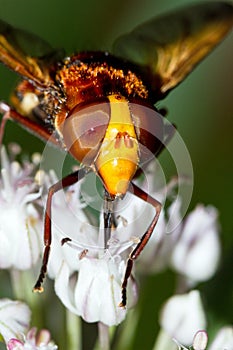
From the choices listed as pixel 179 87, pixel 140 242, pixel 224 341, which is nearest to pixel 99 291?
pixel 140 242

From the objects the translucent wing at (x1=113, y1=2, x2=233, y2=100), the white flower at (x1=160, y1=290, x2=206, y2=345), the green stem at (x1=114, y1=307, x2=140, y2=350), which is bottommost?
the green stem at (x1=114, y1=307, x2=140, y2=350)

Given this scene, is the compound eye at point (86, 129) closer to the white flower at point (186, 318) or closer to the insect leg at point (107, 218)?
the insect leg at point (107, 218)

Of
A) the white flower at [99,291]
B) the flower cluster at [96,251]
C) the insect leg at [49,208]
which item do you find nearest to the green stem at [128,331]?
the flower cluster at [96,251]

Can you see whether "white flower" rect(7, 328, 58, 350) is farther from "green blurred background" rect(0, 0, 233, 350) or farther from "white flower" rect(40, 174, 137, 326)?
"green blurred background" rect(0, 0, 233, 350)

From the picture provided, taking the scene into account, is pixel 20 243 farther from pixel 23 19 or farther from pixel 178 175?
pixel 23 19

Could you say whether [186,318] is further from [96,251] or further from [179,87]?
[179,87]

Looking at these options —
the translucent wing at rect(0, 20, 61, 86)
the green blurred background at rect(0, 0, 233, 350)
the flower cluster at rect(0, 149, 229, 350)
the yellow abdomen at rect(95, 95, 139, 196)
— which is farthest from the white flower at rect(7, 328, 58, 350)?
the green blurred background at rect(0, 0, 233, 350)

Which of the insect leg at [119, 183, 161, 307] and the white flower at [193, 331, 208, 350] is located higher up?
the insect leg at [119, 183, 161, 307]
